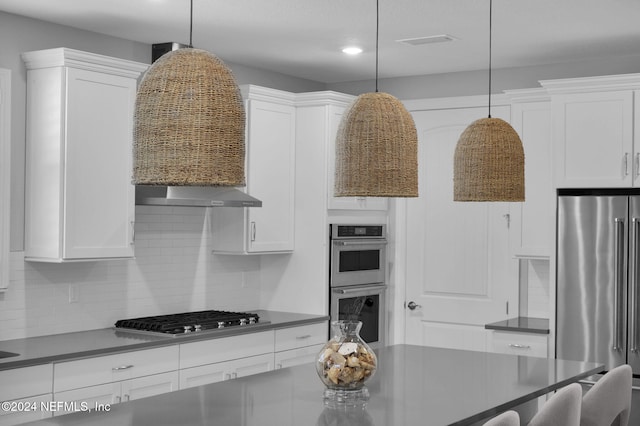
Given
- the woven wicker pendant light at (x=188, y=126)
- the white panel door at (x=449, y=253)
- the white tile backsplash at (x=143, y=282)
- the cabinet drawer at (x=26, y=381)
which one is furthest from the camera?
the white panel door at (x=449, y=253)

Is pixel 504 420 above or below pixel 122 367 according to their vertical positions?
above

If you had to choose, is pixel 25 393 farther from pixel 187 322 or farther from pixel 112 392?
pixel 187 322

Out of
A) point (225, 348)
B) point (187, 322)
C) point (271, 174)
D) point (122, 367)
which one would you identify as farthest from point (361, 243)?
point (122, 367)

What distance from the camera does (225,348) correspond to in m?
5.02

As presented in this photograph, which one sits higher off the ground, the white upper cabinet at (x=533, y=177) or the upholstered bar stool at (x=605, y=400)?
the white upper cabinet at (x=533, y=177)

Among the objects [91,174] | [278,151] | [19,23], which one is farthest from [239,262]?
[19,23]

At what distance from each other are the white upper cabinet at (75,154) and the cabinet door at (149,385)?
704 mm

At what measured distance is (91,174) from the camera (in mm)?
4520

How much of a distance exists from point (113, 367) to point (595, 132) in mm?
3193

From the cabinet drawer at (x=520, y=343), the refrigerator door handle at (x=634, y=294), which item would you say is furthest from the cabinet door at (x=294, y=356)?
the refrigerator door handle at (x=634, y=294)

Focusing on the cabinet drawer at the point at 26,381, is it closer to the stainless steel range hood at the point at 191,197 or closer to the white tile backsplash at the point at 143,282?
the white tile backsplash at the point at 143,282

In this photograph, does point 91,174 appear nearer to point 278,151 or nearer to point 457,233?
point 278,151

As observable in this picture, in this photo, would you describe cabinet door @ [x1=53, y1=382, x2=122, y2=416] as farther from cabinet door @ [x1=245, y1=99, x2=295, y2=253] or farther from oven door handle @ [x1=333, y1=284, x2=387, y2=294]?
oven door handle @ [x1=333, y1=284, x2=387, y2=294]

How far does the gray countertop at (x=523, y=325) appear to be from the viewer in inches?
214
